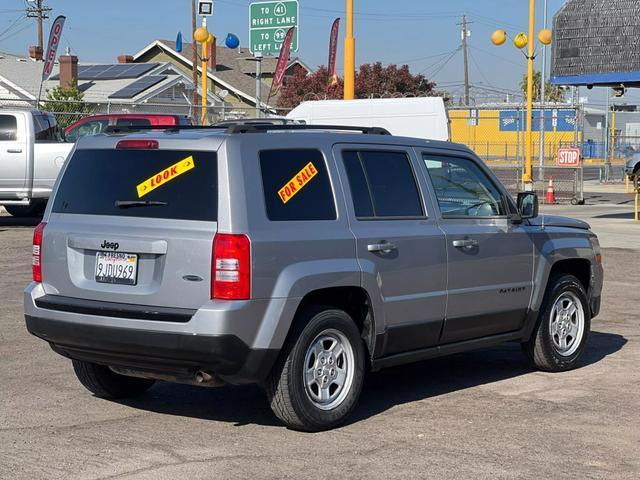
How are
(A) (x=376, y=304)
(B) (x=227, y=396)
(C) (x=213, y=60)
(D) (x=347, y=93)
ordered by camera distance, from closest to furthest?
(A) (x=376, y=304) < (B) (x=227, y=396) < (D) (x=347, y=93) < (C) (x=213, y=60)

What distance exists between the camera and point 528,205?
333 inches

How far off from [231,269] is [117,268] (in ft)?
2.61

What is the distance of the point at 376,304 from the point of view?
23.4ft

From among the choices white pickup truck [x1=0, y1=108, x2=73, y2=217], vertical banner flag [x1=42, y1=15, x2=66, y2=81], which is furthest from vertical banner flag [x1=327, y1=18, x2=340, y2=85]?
white pickup truck [x1=0, y1=108, x2=73, y2=217]

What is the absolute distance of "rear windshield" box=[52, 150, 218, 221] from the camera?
6543 millimetres

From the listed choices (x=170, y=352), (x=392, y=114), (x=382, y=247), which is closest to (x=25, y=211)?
(x=392, y=114)

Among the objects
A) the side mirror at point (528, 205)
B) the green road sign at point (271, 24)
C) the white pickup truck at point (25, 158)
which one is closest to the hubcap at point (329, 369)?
the side mirror at point (528, 205)

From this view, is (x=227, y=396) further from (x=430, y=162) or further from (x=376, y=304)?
(x=430, y=162)

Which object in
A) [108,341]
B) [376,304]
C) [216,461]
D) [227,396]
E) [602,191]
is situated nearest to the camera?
[216,461]

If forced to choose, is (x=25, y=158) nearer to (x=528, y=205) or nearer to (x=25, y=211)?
(x=25, y=211)

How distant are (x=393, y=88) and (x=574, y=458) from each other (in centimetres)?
6219

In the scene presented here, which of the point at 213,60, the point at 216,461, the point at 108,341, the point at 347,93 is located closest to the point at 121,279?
the point at 108,341

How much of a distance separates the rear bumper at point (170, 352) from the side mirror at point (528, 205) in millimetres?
2811

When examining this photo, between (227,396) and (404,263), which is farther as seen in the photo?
(227,396)
